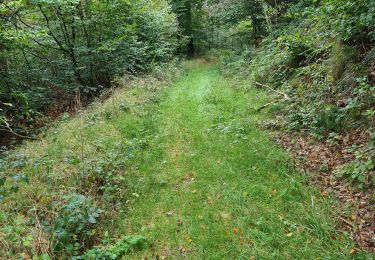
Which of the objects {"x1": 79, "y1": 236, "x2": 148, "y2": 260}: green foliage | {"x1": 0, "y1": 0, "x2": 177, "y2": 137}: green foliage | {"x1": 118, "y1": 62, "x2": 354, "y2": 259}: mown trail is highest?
{"x1": 0, "y1": 0, "x2": 177, "y2": 137}: green foliage

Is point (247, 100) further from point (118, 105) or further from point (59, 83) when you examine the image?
point (59, 83)

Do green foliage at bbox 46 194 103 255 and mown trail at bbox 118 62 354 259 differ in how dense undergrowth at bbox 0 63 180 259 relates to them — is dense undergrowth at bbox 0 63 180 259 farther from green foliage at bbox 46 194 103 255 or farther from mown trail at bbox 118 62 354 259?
mown trail at bbox 118 62 354 259

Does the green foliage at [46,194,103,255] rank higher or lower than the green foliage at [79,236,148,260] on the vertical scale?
higher

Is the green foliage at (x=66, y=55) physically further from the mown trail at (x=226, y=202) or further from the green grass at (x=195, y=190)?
the mown trail at (x=226, y=202)

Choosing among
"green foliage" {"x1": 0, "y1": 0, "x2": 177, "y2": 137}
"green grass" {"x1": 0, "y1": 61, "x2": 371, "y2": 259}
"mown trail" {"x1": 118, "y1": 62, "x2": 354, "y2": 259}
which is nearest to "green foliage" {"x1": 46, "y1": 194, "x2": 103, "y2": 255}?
"green grass" {"x1": 0, "y1": 61, "x2": 371, "y2": 259}

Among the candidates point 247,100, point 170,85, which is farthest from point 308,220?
point 170,85

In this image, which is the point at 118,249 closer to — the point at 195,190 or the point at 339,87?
the point at 195,190

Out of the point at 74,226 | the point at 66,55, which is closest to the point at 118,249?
the point at 74,226

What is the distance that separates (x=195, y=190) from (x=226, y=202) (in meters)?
0.66

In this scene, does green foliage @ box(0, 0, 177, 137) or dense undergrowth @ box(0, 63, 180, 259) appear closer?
dense undergrowth @ box(0, 63, 180, 259)

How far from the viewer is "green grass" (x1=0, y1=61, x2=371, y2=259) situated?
3723mm

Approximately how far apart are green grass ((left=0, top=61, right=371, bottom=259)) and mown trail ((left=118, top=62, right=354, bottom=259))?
0.01 metres

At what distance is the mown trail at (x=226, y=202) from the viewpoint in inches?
144

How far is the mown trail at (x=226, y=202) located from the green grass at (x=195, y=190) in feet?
0.05
